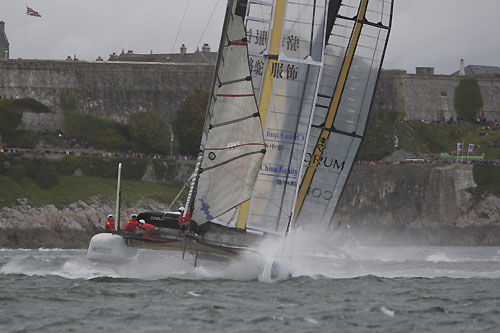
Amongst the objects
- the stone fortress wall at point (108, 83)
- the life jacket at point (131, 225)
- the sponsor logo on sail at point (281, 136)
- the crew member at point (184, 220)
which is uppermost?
the stone fortress wall at point (108, 83)

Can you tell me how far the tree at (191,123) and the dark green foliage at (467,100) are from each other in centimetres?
2809

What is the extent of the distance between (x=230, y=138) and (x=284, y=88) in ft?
9.78

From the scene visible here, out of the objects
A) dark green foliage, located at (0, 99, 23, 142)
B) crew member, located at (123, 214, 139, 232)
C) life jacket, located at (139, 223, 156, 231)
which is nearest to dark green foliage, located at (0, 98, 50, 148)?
dark green foliage, located at (0, 99, 23, 142)

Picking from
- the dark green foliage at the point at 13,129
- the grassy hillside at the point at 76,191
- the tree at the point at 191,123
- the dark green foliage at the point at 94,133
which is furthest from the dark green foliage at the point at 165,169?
the dark green foliage at the point at 13,129

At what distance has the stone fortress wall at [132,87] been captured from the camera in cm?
8388

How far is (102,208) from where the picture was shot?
63625 mm

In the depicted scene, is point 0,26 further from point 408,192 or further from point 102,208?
point 408,192

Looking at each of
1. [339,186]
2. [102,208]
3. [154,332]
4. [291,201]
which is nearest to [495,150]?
[102,208]

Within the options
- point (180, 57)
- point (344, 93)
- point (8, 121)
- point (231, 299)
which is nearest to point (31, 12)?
point (8, 121)

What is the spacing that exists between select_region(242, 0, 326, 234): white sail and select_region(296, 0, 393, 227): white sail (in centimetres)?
464

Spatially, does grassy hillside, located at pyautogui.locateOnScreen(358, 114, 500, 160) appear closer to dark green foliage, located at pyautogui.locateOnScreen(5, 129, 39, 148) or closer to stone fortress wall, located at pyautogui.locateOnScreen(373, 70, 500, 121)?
stone fortress wall, located at pyautogui.locateOnScreen(373, 70, 500, 121)

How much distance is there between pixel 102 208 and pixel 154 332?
154 ft

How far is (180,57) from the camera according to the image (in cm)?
10194

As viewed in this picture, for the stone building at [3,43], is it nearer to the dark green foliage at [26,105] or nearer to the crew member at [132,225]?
the dark green foliage at [26,105]
